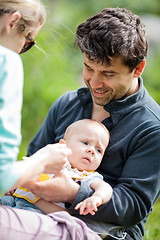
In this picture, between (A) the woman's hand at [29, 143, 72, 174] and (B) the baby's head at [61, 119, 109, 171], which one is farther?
(B) the baby's head at [61, 119, 109, 171]

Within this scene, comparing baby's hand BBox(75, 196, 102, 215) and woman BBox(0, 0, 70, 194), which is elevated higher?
woman BBox(0, 0, 70, 194)

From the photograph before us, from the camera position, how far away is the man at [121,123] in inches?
108

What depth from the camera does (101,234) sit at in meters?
2.73

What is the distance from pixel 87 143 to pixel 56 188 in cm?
44

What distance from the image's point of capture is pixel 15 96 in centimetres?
206

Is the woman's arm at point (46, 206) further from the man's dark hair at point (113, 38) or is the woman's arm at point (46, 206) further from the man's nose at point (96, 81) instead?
the man's dark hair at point (113, 38)

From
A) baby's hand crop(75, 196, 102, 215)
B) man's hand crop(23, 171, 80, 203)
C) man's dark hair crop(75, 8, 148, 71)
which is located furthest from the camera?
man's dark hair crop(75, 8, 148, 71)

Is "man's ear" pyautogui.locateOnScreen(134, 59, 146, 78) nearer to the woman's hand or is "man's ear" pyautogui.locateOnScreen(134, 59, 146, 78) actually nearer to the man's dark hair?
the man's dark hair

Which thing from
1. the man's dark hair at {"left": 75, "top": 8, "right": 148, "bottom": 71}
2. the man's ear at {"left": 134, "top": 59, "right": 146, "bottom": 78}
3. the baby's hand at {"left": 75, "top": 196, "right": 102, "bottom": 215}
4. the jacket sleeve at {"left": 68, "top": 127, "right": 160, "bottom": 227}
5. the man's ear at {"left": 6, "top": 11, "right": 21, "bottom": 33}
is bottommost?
the jacket sleeve at {"left": 68, "top": 127, "right": 160, "bottom": 227}

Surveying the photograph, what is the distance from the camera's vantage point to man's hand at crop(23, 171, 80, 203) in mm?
2650

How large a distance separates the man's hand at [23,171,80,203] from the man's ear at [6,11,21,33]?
911 millimetres

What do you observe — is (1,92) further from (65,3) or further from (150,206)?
(65,3)

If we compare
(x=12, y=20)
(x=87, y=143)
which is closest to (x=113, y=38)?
(x=87, y=143)

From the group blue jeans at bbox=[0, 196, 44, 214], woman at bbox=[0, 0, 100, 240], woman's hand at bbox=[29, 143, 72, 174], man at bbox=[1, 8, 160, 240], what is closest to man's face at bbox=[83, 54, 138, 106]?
man at bbox=[1, 8, 160, 240]
